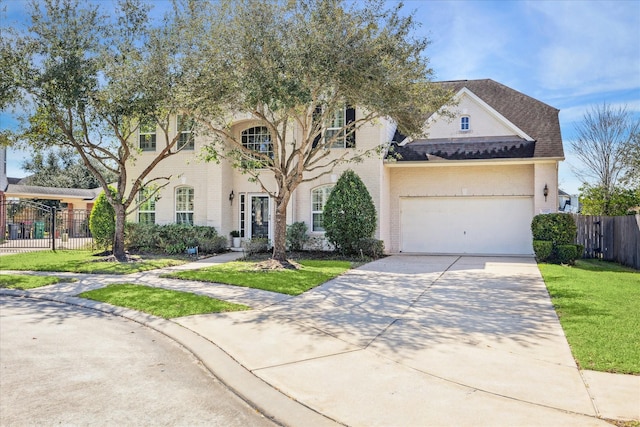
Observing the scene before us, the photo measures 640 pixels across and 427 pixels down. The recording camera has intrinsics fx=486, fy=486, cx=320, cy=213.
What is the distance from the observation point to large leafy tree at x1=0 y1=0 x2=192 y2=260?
13109mm

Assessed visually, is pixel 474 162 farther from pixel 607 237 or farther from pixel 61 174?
pixel 61 174

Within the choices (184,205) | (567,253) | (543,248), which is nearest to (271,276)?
(543,248)

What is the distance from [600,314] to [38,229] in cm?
2904

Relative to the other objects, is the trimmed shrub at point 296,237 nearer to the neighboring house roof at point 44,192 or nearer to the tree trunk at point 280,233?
the tree trunk at point 280,233

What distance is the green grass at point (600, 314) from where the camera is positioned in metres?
5.37

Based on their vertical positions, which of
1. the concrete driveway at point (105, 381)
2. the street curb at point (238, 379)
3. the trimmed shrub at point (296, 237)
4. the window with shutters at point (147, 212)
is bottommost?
the concrete driveway at point (105, 381)

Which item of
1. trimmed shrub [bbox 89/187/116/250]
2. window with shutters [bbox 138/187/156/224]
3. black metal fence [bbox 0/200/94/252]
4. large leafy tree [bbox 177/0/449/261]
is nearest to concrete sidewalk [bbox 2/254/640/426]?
large leafy tree [bbox 177/0/449/261]

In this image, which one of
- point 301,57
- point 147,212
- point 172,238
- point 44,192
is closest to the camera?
point 301,57

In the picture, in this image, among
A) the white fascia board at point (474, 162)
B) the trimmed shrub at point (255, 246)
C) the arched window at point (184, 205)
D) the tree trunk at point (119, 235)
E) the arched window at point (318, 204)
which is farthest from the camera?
the arched window at point (184, 205)

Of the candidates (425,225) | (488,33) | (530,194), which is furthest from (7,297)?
(530,194)

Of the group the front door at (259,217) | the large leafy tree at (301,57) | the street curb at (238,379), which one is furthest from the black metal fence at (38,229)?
the street curb at (238,379)

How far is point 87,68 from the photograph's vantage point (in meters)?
13.7

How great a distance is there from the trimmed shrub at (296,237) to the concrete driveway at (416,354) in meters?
7.95

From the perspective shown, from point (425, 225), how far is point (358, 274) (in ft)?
24.2
